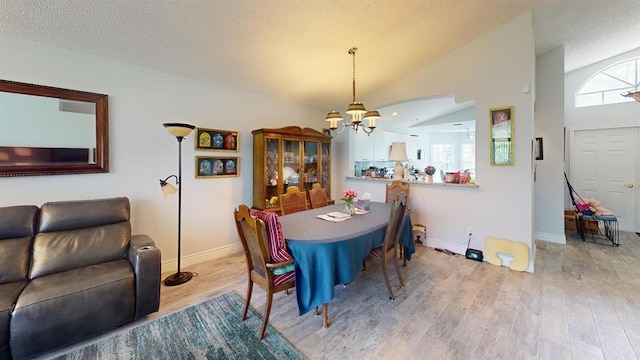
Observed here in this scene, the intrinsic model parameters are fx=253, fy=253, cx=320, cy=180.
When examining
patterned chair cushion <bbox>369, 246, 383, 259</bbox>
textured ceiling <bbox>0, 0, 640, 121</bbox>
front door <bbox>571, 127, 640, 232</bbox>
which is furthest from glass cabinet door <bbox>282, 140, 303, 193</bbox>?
front door <bbox>571, 127, 640, 232</bbox>

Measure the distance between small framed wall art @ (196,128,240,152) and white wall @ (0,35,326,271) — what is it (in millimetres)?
88

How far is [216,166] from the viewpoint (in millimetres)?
3494

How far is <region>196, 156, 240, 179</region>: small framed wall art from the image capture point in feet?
11.0

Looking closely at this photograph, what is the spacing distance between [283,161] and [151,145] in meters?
1.69

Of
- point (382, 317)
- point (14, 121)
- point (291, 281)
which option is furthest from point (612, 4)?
point (14, 121)

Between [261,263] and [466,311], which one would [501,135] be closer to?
[466,311]

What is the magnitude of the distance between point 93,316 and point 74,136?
1742 mm

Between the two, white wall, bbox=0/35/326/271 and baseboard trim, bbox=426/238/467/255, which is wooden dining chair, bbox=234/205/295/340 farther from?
baseboard trim, bbox=426/238/467/255

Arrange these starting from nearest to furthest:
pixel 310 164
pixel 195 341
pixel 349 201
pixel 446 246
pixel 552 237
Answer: pixel 195 341 < pixel 349 201 < pixel 446 246 < pixel 552 237 < pixel 310 164

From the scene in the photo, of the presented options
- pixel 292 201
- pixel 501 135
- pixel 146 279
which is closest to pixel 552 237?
pixel 501 135

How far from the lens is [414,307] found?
2.33 meters

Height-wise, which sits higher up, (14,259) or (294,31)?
(294,31)

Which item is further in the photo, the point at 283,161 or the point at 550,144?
the point at 550,144

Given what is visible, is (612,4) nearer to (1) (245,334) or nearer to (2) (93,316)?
(1) (245,334)
